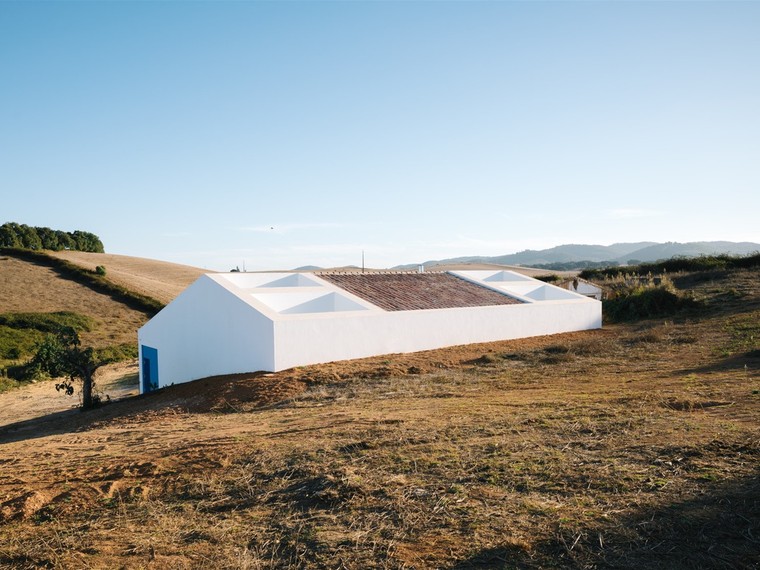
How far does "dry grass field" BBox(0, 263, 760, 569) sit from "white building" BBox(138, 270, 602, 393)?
10.4ft

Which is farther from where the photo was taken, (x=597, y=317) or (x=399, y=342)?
(x=597, y=317)

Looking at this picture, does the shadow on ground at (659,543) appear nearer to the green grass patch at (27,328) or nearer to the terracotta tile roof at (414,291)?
the terracotta tile roof at (414,291)

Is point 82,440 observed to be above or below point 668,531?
below

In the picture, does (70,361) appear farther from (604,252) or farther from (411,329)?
(604,252)

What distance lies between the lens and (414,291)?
18984 millimetres

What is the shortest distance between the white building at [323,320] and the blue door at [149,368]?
3cm

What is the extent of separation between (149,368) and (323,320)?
825cm

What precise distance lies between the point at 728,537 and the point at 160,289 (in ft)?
153

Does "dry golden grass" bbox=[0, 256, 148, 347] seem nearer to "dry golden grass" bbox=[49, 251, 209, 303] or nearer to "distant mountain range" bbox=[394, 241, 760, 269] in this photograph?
"dry golden grass" bbox=[49, 251, 209, 303]

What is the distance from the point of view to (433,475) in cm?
541

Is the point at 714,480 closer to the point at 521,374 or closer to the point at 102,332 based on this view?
the point at 521,374

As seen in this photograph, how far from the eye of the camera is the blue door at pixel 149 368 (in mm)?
18578

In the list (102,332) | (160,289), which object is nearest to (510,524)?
(102,332)

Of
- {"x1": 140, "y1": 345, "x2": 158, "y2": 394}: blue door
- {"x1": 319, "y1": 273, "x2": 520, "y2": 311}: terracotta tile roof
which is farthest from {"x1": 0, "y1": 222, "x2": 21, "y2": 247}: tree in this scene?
{"x1": 319, "y1": 273, "x2": 520, "y2": 311}: terracotta tile roof
